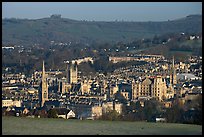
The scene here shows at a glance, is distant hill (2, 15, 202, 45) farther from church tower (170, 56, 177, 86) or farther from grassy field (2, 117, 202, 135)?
grassy field (2, 117, 202, 135)

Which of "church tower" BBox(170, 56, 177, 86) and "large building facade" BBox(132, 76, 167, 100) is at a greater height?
"church tower" BBox(170, 56, 177, 86)

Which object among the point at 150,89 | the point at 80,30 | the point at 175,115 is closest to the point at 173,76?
the point at 150,89

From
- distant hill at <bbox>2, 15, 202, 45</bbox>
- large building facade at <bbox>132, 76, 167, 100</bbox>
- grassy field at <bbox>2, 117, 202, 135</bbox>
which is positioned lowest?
large building facade at <bbox>132, 76, 167, 100</bbox>

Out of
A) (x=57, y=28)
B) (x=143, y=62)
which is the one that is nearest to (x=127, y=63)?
(x=143, y=62)

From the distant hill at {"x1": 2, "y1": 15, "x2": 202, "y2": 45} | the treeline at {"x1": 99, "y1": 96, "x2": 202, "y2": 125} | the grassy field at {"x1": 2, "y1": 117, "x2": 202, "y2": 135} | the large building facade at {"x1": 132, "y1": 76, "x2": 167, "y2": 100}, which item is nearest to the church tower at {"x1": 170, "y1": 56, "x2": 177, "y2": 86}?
the large building facade at {"x1": 132, "y1": 76, "x2": 167, "y2": 100}

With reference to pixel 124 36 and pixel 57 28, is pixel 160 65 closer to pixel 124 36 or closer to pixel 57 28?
pixel 124 36

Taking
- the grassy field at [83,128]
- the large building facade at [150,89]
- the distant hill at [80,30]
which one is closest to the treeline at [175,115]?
the grassy field at [83,128]

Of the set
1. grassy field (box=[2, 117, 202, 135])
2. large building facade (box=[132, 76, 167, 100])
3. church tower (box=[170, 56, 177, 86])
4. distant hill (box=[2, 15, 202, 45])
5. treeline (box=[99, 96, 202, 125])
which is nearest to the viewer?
grassy field (box=[2, 117, 202, 135])

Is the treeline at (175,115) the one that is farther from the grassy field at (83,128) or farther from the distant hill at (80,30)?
the distant hill at (80,30)
